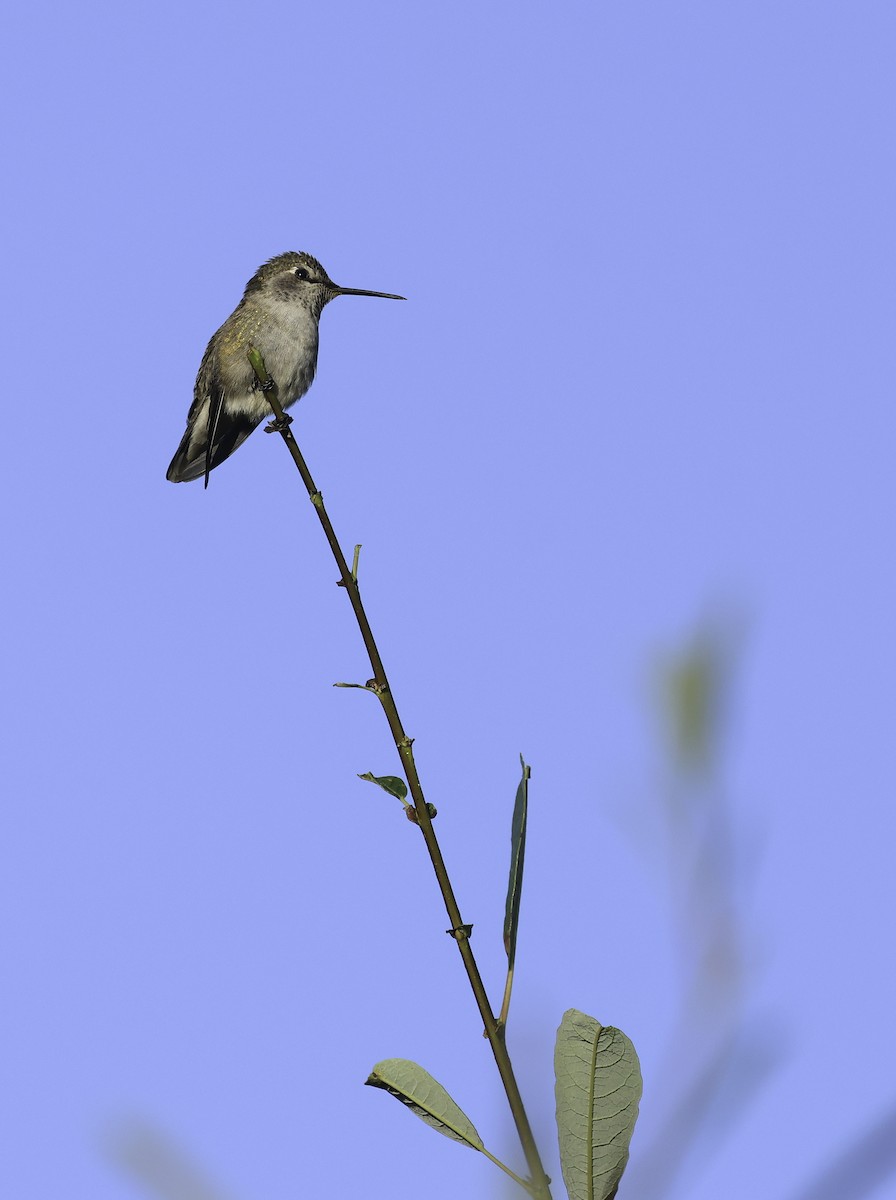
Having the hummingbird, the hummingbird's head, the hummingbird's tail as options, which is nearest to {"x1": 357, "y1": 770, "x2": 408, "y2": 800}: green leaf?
the hummingbird

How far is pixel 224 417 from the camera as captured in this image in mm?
9242

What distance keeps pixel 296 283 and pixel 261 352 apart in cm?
97

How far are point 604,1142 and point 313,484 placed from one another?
5.32 ft

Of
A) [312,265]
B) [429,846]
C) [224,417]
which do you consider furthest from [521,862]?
[312,265]

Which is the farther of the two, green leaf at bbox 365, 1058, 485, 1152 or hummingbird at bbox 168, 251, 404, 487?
hummingbird at bbox 168, 251, 404, 487

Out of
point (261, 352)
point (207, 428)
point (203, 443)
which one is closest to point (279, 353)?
point (261, 352)

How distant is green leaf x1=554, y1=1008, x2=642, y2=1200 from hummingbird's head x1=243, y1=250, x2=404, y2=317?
8.28m

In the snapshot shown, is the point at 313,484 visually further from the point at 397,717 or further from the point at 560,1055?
the point at 560,1055

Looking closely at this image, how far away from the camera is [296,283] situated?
9.81 m

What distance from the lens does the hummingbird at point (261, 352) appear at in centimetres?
907

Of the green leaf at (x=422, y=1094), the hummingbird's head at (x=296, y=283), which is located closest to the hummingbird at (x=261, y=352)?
the hummingbird's head at (x=296, y=283)

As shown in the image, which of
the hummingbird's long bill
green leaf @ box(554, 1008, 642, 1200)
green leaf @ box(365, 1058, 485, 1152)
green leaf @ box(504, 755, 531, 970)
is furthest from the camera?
the hummingbird's long bill

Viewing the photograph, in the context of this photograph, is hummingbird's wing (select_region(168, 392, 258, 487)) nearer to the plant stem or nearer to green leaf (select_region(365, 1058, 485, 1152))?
the plant stem

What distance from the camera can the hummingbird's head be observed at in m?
9.69
